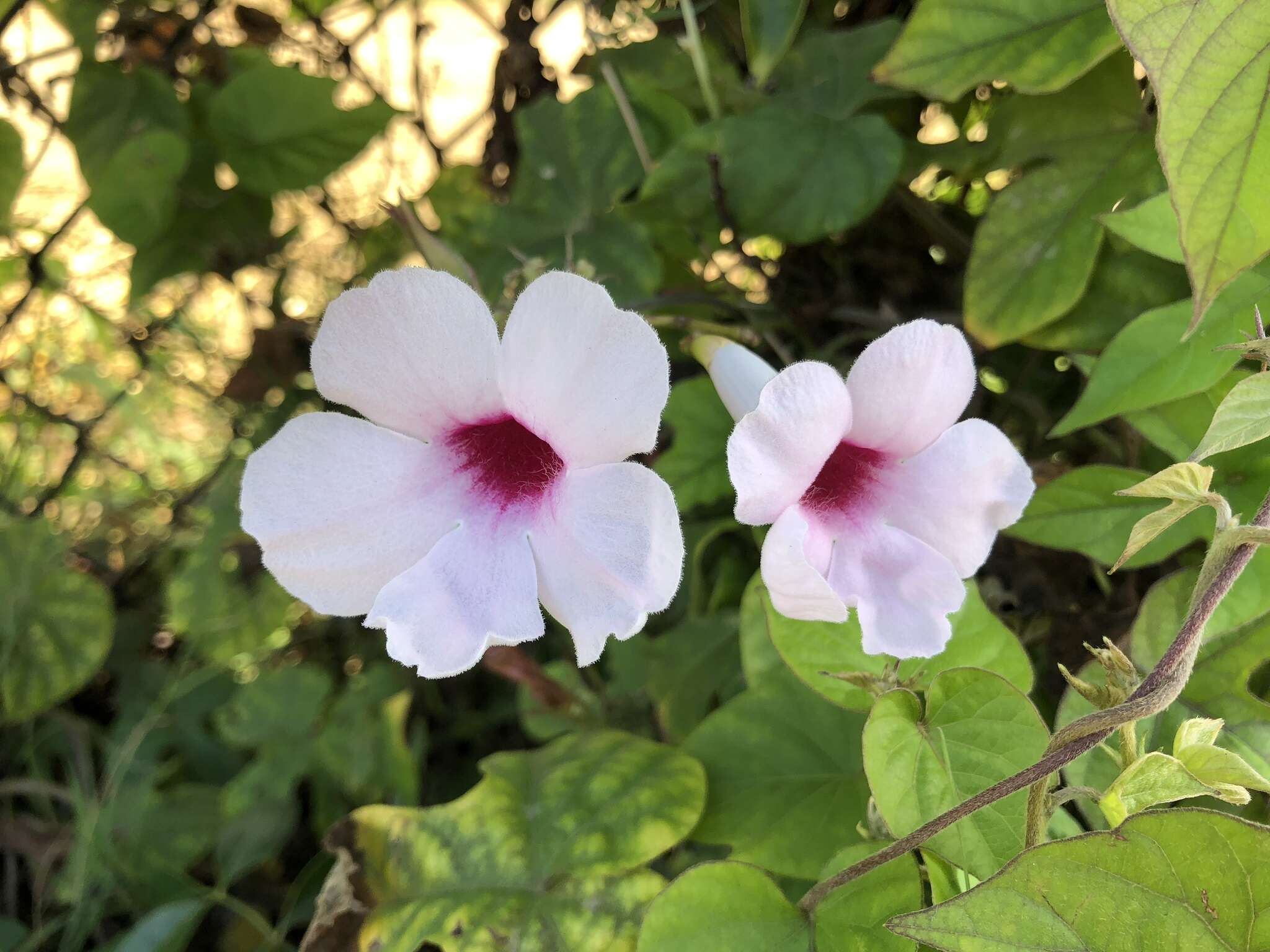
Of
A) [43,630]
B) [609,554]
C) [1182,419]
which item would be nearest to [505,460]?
[609,554]

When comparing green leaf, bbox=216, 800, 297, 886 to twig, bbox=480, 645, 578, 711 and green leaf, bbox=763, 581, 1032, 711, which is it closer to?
twig, bbox=480, 645, 578, 711

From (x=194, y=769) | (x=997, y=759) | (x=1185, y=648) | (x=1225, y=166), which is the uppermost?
(x=1225, y=166)

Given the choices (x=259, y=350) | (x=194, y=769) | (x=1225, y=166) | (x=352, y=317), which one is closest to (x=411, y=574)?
(x=352, y=317)

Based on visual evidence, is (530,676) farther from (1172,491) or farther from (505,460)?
(1172,491)

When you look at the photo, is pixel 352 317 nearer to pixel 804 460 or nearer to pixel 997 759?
pixel 804 460

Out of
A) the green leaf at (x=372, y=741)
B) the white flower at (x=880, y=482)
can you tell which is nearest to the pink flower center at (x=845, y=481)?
the white flower at (x=880, y=482)

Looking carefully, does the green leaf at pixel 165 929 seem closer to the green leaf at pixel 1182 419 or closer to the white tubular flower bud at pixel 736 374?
the white tubular flower bud at pixel 736 374
